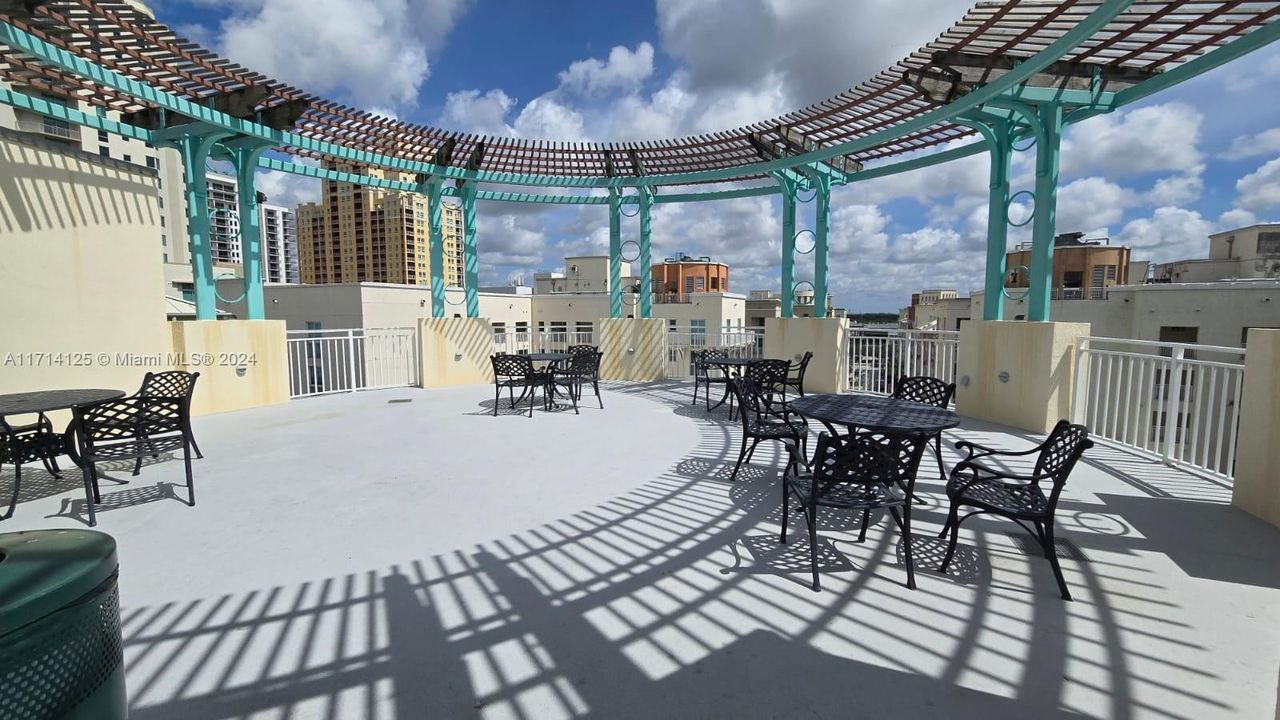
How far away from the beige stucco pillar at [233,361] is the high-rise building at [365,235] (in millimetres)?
43108

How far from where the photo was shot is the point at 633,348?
10367 millimetres

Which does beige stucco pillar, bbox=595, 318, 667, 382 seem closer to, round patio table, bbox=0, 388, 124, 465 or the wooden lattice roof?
the wooden lattice roof

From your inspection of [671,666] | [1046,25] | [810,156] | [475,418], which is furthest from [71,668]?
[810,156]

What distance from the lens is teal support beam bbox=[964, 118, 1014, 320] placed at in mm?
6520

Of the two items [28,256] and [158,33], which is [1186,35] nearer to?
[158,33]

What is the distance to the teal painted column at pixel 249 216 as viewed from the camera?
7.50m

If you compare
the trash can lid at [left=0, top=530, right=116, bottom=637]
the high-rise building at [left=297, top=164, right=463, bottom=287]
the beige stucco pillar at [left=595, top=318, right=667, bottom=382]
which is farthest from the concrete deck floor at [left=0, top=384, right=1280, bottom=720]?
the high-rise building at [left=297, top=164, right=463, bottom=287]

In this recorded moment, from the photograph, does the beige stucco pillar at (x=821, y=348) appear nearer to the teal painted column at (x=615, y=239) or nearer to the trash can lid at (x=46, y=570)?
the teal painted column at (x=615, y=239)

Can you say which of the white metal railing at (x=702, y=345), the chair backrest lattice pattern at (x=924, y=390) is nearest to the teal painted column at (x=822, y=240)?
the white metal railing at (x=702, y=345)

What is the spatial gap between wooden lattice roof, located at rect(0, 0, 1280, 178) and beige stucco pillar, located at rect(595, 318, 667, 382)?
9.08ft

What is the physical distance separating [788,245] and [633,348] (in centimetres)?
333

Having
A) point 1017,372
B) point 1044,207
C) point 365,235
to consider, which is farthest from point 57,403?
point 365,235

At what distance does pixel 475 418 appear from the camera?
6875mm

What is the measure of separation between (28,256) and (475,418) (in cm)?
451
